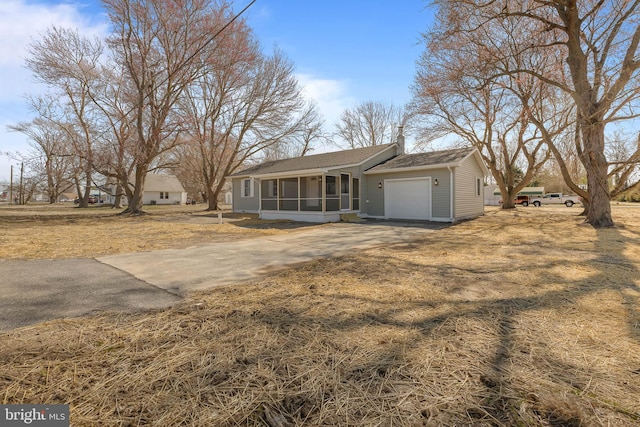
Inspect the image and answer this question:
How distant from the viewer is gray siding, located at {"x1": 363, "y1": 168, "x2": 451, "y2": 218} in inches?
529

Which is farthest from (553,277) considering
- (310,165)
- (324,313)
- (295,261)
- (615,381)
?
(310,165)

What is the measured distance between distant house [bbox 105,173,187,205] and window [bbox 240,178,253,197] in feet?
102

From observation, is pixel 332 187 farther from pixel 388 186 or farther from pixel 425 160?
pixel 425 160

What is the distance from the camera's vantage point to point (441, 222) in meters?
13.4

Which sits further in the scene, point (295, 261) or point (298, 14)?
point (298, 14)

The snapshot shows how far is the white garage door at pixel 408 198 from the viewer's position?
557 inches

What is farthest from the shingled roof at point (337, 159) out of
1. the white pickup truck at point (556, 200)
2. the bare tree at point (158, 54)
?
the white pickup truck at point (556, 200)

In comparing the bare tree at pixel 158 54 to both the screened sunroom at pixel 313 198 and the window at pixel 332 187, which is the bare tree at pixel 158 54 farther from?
the window at pixel 332 187

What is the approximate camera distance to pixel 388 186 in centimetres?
1539

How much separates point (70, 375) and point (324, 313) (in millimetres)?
1955

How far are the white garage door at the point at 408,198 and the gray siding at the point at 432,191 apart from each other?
8.1 inches

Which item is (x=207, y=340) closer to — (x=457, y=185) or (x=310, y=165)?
(x=457, y=185)

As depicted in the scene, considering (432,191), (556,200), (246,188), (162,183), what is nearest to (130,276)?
(432,191)

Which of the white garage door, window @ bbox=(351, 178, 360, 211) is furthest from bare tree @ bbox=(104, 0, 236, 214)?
the white garage door
